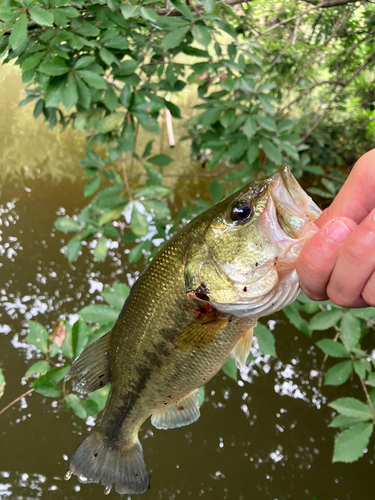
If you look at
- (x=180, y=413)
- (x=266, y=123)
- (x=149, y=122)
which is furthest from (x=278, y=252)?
(x=266, y=123)

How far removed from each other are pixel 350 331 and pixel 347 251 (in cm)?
105

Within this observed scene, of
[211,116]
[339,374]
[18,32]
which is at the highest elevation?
[18,32]

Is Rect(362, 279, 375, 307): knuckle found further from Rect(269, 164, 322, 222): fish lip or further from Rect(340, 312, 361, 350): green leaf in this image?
Rect(340, 312, 361, 350): green leaf

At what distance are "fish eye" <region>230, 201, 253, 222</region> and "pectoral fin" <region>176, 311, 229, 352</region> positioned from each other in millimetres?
265

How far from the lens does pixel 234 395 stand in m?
2.79

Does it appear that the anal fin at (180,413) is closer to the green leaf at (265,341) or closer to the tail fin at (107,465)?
the tail fin at (107,465)

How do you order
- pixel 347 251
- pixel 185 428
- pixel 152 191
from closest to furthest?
pixel 347 251 → pixel 152 191 → pixel 185 428

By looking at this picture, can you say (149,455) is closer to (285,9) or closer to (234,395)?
(234,395)

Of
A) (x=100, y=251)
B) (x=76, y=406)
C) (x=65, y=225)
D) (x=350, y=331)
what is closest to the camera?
(x=76, y=406)

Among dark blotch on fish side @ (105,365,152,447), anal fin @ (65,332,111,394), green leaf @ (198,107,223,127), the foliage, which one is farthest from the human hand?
green leaf @ (198,107,223,127)

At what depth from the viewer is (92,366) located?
1.15 m

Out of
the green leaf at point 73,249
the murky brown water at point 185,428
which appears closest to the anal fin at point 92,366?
the green leaf at point 73,249

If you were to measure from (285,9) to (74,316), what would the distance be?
9.70ft

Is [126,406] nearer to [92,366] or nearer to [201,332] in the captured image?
[92,366]
